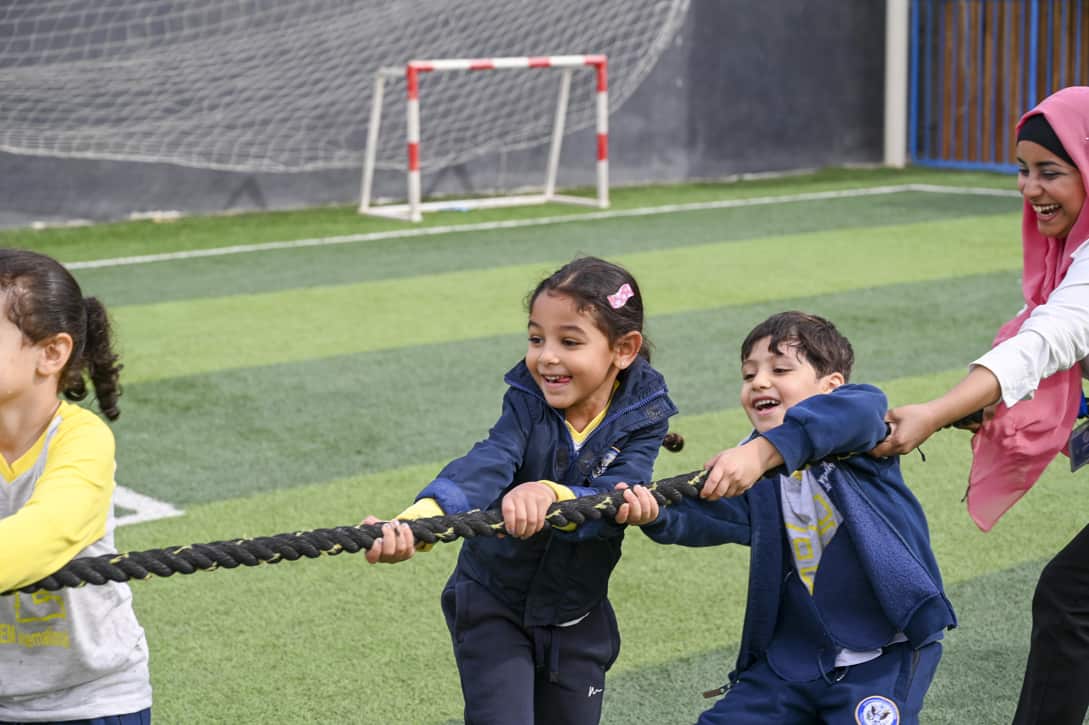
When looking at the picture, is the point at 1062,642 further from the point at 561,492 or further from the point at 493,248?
the point at 493,248

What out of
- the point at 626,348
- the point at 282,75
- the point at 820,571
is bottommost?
the point at 820,571

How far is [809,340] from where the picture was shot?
2725 millimetres

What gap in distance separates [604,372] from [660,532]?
294 mm

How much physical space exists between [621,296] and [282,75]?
9.95m

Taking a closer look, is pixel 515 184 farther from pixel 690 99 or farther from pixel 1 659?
pixel 1 659

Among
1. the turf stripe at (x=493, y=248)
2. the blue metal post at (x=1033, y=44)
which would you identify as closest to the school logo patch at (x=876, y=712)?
the turf stripe at (x=493, y=248)

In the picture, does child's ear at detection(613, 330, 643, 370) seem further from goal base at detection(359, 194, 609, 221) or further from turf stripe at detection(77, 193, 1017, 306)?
goal base at detection(359, 194, 609, 221)

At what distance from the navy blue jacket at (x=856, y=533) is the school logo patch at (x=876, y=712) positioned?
0.30ft

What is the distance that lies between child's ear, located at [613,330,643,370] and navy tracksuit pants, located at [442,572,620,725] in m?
0.43

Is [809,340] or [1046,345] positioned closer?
[1046,345]

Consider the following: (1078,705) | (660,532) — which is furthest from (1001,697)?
(660,532)

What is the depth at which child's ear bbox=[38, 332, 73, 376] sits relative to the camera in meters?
2.44

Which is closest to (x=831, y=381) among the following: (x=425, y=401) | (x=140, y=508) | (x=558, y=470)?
(x=558, y=470)

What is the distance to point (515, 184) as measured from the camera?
552 inches
